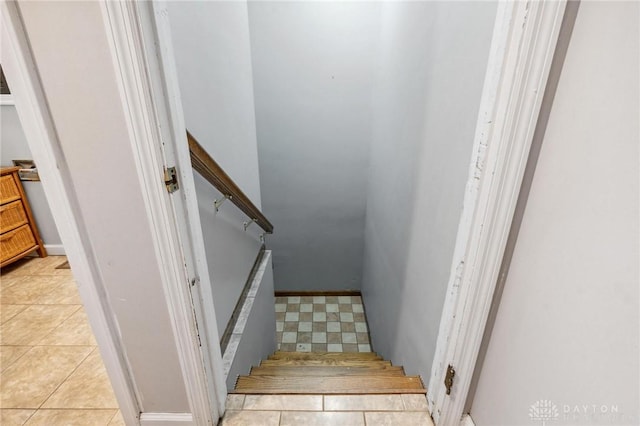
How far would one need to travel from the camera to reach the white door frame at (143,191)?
62cm

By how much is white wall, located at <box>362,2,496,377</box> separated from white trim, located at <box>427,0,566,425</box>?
0.37ft

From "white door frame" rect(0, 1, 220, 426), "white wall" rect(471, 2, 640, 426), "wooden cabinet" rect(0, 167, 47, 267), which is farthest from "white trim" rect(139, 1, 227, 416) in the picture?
"wooden cabinet" rect(0, 167, 47, 267)

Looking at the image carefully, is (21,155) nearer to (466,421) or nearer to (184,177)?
(184,177)

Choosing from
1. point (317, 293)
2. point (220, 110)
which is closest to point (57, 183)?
point (220, 110)

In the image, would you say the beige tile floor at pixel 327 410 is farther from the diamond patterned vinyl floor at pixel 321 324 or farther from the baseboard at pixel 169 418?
the diamond patterned vinyl floor at pixel 321 324

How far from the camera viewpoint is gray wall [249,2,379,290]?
270cm

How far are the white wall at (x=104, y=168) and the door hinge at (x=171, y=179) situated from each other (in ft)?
0.23

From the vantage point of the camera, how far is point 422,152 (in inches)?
54.4

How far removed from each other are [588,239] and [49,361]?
223 cm

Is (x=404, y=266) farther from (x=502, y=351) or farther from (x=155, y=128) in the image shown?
(x=155, y=128)

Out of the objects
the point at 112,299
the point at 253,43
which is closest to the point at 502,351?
the point at 112,299

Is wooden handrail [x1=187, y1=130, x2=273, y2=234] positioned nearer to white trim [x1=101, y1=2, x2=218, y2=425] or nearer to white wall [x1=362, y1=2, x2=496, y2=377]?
white trim [x1=101, y1=2, x2=218, y2=425]

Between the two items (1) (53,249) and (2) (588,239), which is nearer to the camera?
(2) (588,239)

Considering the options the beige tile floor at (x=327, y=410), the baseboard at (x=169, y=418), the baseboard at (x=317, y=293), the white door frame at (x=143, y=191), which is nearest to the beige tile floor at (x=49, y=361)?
the baseboard at (x=169, y=418)
